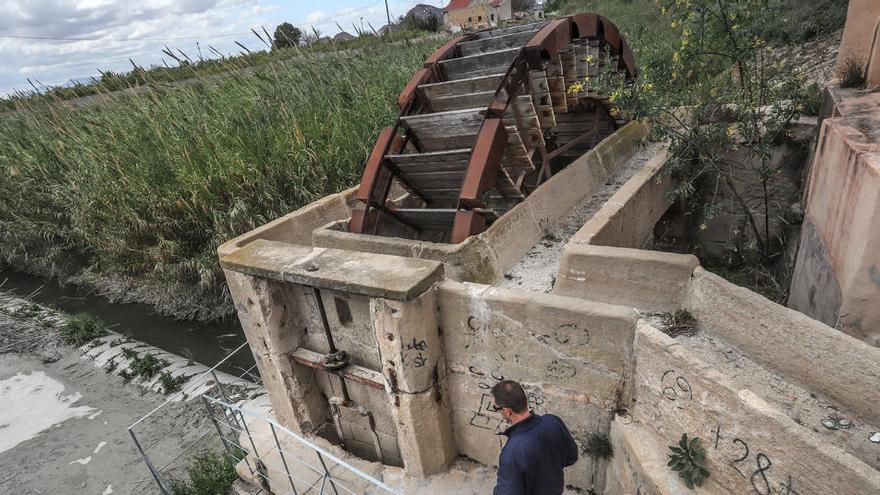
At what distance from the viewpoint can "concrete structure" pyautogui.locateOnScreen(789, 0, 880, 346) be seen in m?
2.88

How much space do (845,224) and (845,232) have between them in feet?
0.20

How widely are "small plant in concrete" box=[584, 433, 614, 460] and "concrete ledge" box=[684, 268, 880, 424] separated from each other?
→ 1.10 meters

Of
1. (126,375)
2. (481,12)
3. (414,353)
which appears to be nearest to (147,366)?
(126,375)

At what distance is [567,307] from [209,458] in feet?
16.4

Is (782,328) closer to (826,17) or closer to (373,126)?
(373,126)

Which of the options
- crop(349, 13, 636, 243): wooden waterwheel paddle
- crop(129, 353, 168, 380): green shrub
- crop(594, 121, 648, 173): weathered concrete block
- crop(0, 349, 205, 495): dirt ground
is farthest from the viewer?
crop(129, 353, 168, 380): green shrub

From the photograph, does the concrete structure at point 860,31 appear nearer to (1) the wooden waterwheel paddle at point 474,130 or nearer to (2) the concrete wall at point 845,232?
(2) the concrete wall at point 845,232

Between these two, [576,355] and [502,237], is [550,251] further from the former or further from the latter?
[576,355]

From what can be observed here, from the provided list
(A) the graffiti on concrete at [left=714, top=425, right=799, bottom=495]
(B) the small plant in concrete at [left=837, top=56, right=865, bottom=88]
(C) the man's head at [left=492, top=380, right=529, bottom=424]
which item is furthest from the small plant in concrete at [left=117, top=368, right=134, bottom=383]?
(B) the small plant in concrete at [left=837, top=56, right=865, bottom=88]

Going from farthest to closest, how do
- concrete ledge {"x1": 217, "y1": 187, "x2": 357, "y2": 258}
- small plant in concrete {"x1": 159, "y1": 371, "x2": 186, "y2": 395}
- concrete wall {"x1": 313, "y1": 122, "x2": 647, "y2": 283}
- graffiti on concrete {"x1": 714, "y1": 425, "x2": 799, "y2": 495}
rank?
1. small plant in concrete {"x1": 159, "y1": 371, "x2": 186, "y2": 395}
2. concrete ledge {"x1": 217, "y1": 187, "x2": 357, "y2": 258}
3. concrete wall {"x1": 313, "y1": 122, "x2": 647, "y2": 283}
4. graffiti on concrete {"x1": 714, "y1": 425, "x2": 799, "y2": 495}

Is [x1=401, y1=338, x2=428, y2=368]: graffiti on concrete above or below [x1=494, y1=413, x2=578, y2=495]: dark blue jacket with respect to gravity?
above

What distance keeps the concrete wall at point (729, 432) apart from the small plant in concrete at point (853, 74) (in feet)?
14.3

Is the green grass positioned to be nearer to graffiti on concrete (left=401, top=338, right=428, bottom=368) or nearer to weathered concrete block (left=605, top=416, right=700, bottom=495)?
graffiti on concrete (left=401, top=338, right=428, bottom=368)

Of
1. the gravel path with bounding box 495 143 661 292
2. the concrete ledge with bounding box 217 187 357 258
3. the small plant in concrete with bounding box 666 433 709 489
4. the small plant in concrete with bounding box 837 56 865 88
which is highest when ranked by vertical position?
the small plant in concrete with bounding box 837 56 865 88
